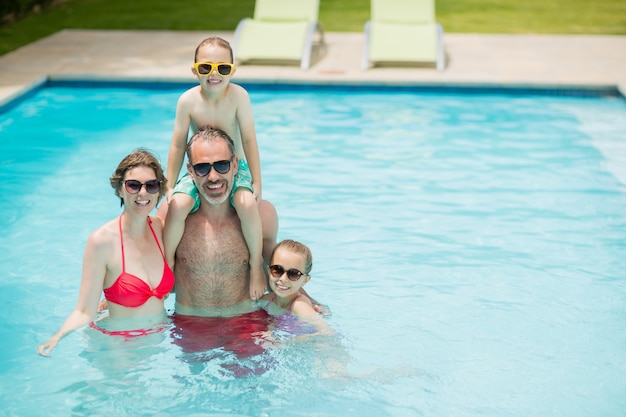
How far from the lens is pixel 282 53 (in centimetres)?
1327

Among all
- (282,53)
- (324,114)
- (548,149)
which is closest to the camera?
(548,149)

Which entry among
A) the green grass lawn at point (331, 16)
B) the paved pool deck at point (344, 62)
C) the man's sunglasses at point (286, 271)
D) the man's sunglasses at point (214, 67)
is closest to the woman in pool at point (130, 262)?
the man's sunglasses at point (286, 271)

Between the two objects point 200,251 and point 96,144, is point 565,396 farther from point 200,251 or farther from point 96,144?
point 96,144

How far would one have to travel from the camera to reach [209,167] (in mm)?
5047

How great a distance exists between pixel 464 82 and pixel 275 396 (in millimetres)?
7838

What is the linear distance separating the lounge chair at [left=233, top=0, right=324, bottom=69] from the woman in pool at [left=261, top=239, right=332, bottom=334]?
782 centimetres

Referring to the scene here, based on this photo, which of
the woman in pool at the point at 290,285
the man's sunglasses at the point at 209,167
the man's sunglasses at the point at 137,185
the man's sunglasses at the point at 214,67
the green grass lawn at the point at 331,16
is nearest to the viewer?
the man's sunglasses at the point at 137,185

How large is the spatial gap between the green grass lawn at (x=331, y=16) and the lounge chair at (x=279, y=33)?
6.34 feet

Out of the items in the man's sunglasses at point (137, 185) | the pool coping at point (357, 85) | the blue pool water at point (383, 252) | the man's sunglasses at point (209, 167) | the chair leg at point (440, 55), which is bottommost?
the blue pool water at point (383, 252)

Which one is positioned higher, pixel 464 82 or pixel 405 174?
pixel 464 82

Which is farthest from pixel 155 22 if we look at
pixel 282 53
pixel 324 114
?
pixel 324 114

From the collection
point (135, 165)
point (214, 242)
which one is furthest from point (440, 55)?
point (135, 165)

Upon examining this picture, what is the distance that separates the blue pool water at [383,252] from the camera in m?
5.38

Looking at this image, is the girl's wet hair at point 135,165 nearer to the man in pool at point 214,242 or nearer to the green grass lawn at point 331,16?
the man in pool at point 214,242
